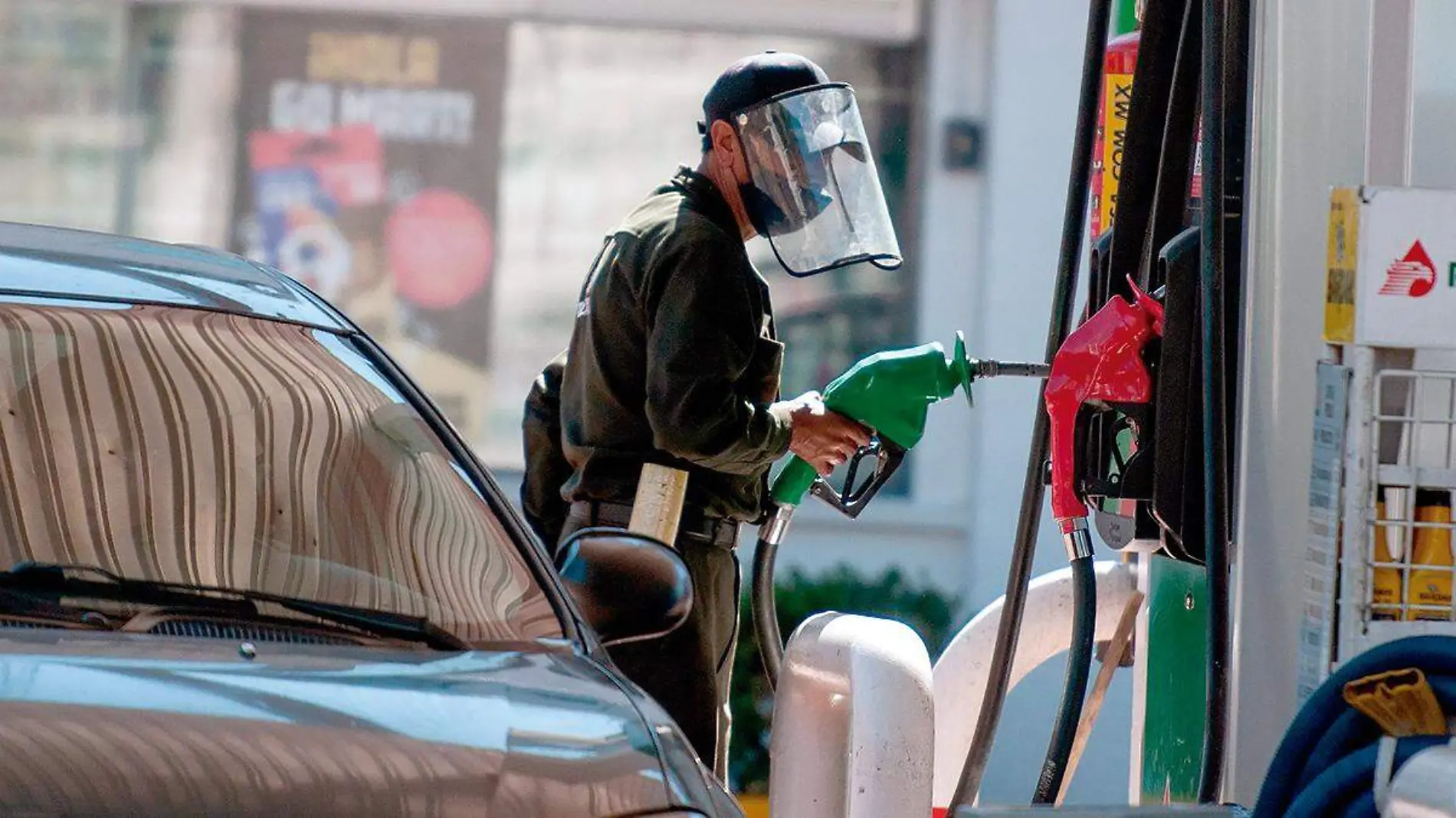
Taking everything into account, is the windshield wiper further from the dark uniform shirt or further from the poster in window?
the poster in window

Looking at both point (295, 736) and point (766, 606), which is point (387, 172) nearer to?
point (766, 606)

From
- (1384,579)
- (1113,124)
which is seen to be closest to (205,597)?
(1384,579)

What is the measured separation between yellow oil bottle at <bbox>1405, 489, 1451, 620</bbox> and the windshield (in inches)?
48.5

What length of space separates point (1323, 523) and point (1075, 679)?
1000 mm

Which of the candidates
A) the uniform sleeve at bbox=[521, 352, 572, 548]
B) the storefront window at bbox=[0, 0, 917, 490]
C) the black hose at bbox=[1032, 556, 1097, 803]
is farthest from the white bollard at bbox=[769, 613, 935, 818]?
the storefront window at bbox=[0, 0, 917, 490]

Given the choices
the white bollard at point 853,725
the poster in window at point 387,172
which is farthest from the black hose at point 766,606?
the poster in window at point 387,172

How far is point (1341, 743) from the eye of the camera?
2.83 m

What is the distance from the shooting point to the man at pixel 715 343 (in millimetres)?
4105

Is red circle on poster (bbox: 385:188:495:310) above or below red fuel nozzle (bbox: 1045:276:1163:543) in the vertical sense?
above

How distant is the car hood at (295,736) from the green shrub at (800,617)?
5.26m

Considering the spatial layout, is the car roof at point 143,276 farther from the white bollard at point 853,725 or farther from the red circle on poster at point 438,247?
the red circle on poster at point 438,247

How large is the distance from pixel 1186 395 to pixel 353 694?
195cm

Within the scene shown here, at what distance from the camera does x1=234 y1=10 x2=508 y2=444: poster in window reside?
32.1ft

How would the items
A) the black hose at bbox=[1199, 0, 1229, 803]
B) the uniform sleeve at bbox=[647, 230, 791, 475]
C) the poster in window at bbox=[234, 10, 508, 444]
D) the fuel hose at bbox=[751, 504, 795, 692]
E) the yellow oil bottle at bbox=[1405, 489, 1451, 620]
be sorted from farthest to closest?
the poster in window at bbox=[234, 10, 508, 444], the fuel hose at bbox=[751, 504, 795, 692], the uniform sleeve at bbox=[647, 230, 791, 475], the black hose at bbox=[1199, 0, 1229, 803], the yellow oil bottle at bbox=[1405, 489, 1451, 620]
